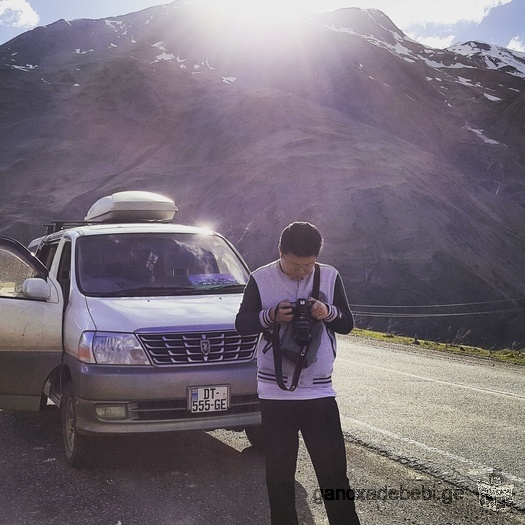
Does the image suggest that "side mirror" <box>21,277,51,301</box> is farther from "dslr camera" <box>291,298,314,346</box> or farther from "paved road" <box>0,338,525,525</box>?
"dslr camera" <box>291,298,314,346</box>

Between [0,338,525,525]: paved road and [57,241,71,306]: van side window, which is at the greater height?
[57,241,71,306]: van side window

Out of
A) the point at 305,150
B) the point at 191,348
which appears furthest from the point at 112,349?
the point at 305,150

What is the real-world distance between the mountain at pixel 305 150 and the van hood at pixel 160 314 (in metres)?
21.7

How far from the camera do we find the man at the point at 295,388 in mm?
3229

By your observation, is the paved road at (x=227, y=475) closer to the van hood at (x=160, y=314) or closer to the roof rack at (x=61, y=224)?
the van hood at (x=160, y=314)

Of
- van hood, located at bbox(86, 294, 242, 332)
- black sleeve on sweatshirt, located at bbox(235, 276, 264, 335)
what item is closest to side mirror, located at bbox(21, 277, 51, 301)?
van hood, located at bbox(86, 294, 242, 332)

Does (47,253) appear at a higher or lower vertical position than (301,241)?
lower

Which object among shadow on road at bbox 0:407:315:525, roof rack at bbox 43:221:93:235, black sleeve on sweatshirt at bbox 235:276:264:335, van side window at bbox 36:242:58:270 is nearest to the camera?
black sleeve on sweatshirt at bbox 235:276:264:335

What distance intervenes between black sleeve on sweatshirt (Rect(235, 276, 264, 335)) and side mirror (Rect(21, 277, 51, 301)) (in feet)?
9.69

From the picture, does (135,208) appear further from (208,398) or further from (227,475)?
(227,475)

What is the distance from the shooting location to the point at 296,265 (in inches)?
133

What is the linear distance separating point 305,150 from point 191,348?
57.7m

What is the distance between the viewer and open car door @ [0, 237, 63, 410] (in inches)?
229

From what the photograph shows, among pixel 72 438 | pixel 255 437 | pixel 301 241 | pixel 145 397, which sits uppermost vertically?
pixel 301 241
